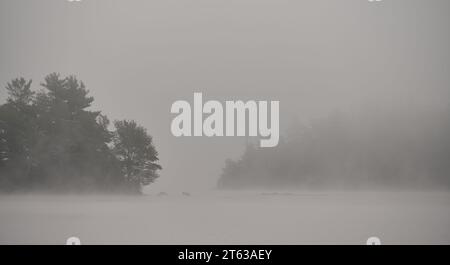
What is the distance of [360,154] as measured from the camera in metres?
7.53

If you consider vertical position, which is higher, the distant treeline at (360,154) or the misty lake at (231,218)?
the distant treeline at (360,154)

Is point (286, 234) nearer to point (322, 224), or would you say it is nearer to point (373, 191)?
point (322, 224)

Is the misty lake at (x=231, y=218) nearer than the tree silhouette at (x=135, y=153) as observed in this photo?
Yes

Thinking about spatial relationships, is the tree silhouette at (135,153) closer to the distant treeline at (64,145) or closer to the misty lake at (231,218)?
the distant treeline at (64,145)

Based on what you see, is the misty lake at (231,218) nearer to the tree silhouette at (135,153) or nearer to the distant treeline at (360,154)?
the distant treeline at (360,154)

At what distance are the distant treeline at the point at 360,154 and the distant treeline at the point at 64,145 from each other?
5.28 feet

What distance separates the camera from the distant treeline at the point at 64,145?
7578mm

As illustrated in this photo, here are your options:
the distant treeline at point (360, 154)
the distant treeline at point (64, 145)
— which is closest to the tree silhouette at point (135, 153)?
the distant treeline at point (64, 145)

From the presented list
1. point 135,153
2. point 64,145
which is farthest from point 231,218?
point 64,145

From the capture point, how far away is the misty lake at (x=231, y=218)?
23.3 ft

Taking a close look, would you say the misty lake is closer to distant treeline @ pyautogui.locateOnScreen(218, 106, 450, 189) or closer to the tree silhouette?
distant treeline @ pyautogui.locateOnScreen(218, 106, 450, 189)

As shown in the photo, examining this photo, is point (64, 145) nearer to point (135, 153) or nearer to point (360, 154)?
point (135, 153)

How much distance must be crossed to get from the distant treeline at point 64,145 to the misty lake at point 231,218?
0.86ft
